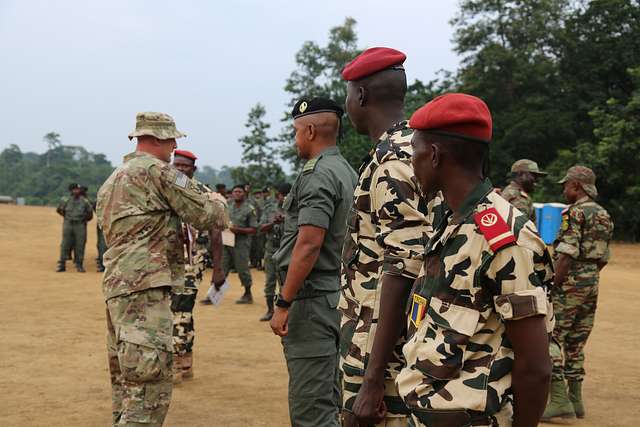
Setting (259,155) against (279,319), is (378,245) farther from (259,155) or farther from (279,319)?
(259,155)

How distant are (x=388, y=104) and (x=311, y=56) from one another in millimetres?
45109

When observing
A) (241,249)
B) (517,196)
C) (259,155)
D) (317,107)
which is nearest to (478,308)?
(317,107)

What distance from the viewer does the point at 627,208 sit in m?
27.2

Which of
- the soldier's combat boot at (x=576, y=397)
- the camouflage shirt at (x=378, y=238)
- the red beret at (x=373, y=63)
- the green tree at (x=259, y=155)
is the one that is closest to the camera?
the camouflage shirt at (x=378, y=238)

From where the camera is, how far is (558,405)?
584 centimetres

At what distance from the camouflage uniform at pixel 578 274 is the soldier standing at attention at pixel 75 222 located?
44.0 ft

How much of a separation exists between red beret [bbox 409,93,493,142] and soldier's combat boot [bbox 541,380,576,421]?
439 cm

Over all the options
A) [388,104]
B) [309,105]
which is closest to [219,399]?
[309,105]

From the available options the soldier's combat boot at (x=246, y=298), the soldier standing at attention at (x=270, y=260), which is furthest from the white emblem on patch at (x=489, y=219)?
the soldier's combat boot at (x=246, y=298)

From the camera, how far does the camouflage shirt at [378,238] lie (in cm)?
266

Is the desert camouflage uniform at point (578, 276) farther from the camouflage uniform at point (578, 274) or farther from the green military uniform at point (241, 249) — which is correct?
the green military uniform at point (241, 249)

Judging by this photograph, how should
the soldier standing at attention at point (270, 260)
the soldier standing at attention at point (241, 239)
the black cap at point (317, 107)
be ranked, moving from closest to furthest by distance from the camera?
the black cap at point (317, 107)
the soldier standing at attention at point (270, 260)
the soldier standing at attention at point (241, 239)

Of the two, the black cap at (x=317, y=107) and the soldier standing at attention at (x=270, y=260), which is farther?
the soldier standing at attention at (x=270, y=260)

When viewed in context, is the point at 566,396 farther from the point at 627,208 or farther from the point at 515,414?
the point at 627,208
